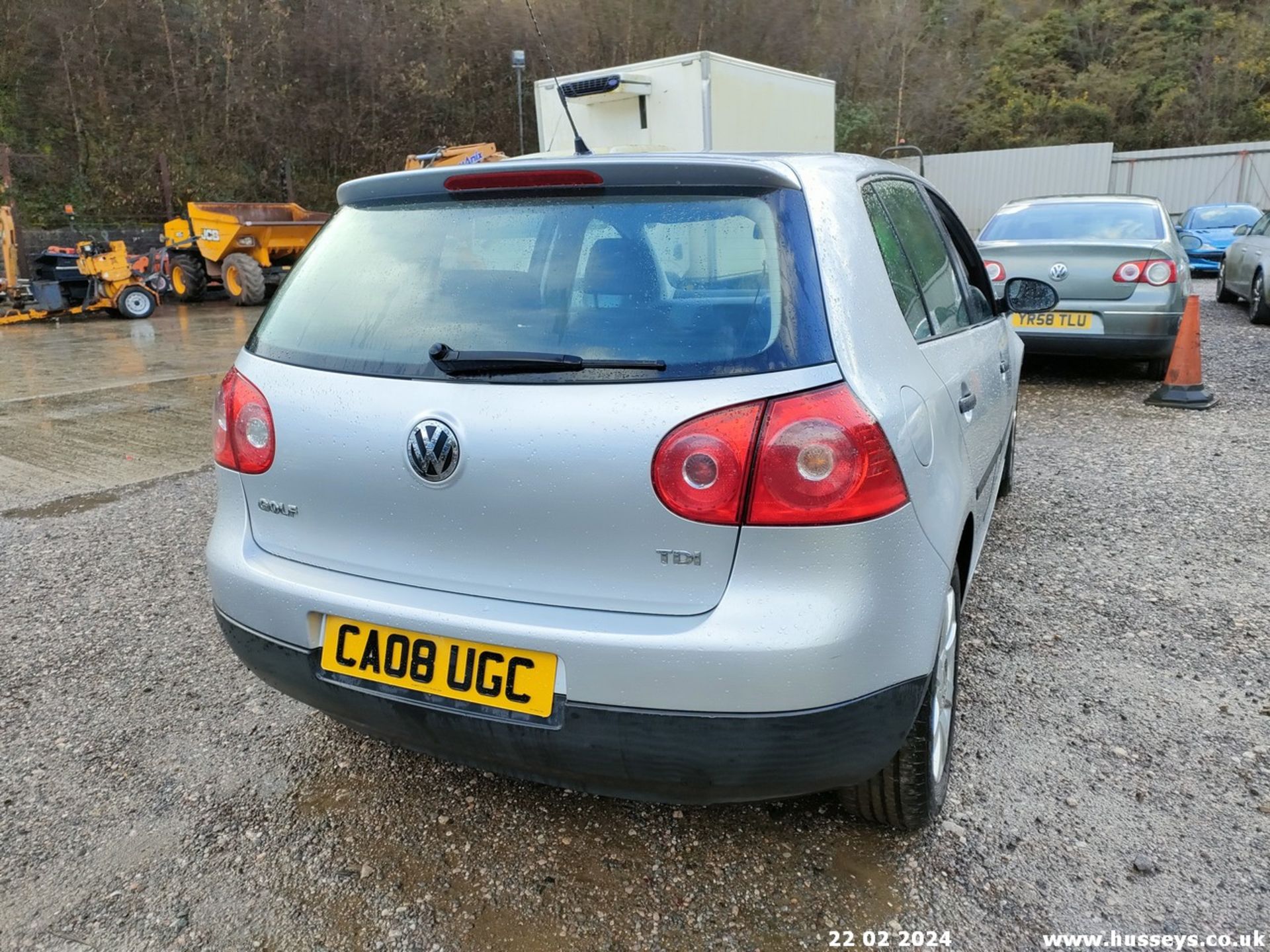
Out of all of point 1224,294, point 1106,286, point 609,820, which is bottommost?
point 1224,294

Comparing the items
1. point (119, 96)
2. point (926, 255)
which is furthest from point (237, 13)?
point (926, 255)

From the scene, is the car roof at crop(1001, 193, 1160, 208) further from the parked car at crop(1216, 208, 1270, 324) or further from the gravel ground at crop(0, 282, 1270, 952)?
the gravel ground at crop(0, 282, 1270, 952)

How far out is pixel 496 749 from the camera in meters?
1.84

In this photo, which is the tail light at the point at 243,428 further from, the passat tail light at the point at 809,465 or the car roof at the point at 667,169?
the passat tail light at the point at 809,465

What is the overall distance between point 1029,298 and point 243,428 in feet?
10.1

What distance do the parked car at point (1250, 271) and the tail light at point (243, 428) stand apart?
11352 millimetres

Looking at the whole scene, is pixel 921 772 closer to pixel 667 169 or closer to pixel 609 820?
pixel 609 820

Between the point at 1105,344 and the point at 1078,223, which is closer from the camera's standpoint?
the point at 1105,344

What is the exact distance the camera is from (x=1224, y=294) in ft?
41.2

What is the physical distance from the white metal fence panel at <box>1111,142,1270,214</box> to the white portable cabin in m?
17.1

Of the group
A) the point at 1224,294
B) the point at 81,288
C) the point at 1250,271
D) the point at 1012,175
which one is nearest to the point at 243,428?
the point at 1250,271

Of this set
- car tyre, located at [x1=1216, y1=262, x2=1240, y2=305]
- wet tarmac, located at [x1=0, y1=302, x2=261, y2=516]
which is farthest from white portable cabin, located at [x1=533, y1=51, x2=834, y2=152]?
car tyre, located at [x1=1216, y1=262, x2=1240, y2=305]

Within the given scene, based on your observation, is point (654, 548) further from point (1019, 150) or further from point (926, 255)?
point (1019, 150)

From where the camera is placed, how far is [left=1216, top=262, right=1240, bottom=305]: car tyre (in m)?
12.4
